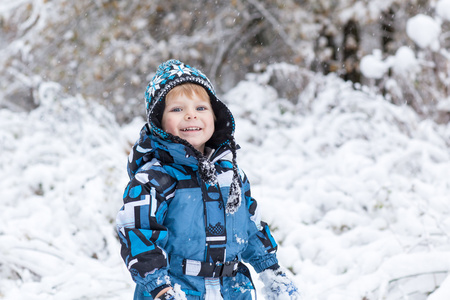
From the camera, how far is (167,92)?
2.02 m

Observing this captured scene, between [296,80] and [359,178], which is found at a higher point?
[296,80]

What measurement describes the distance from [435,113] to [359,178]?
2493 mm

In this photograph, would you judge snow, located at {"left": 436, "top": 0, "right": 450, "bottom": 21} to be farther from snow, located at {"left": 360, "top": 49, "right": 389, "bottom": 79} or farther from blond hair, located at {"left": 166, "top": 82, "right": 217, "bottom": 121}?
blond hair, located at {"left": 166, "top": 82, "right": 217, "bottom": 121}

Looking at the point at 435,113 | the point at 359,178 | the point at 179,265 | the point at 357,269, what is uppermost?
the point at 435,113

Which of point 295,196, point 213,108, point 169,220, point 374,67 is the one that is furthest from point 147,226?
point 374,67

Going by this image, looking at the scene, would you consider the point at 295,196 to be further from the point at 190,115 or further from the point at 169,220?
the point at 169,220

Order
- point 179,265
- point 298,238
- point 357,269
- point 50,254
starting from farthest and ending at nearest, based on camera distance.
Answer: point 298,238
point 50,254
point 357,269
point 179,265

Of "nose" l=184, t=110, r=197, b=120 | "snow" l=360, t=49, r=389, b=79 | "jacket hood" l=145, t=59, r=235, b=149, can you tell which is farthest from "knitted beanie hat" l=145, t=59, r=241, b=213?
"snow" l=360, t=49, r=389, b=79

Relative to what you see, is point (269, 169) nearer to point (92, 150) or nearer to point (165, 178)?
point (92, 150)

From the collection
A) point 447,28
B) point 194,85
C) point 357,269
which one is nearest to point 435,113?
point 447,28

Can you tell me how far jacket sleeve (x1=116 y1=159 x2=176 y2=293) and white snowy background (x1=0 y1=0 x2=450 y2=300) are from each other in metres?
1.44

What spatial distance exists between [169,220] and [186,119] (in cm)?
41

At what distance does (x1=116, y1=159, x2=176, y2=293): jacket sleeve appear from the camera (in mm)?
1727

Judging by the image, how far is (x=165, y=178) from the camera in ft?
6.12
